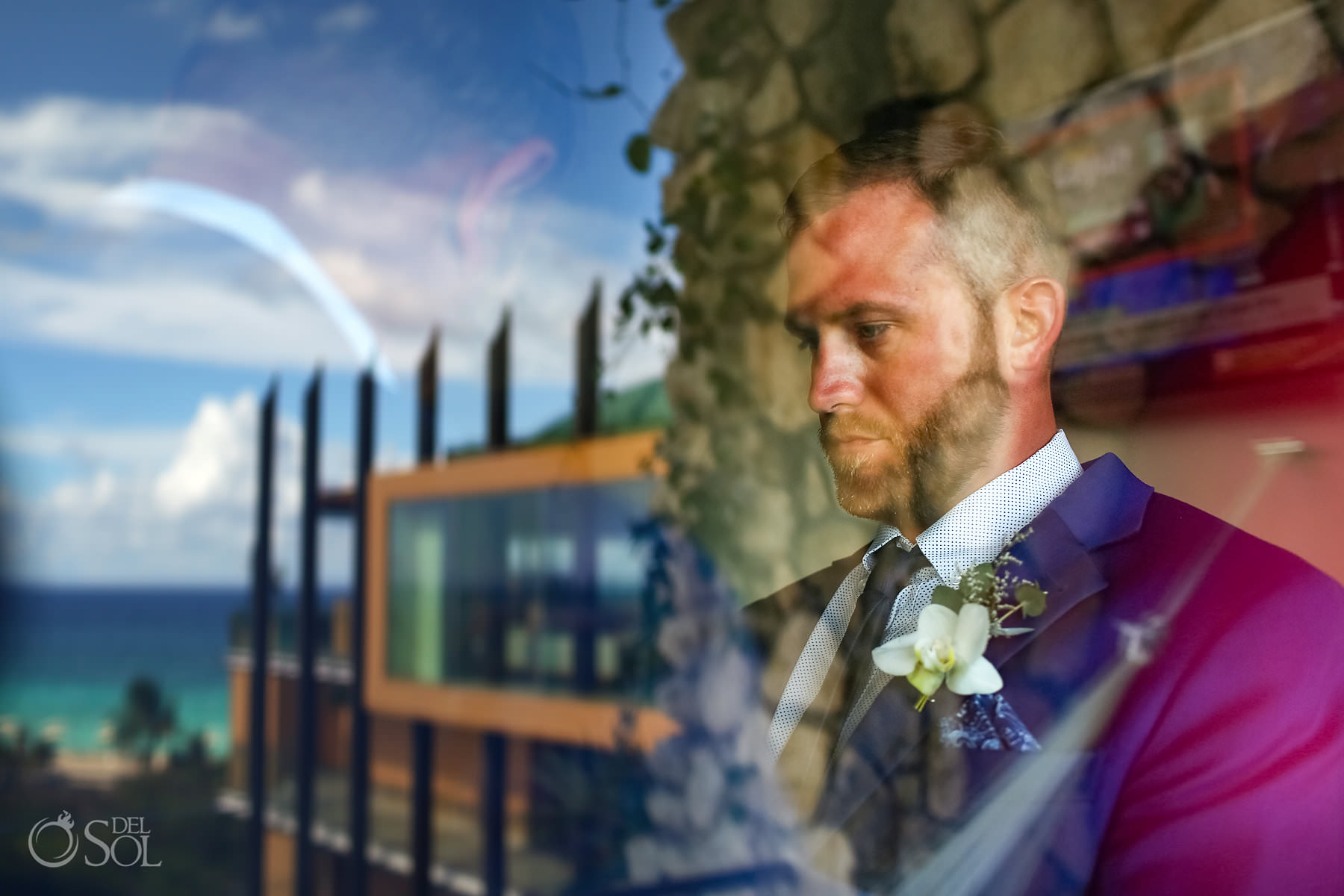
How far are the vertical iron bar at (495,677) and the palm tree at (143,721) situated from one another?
0.45 meters

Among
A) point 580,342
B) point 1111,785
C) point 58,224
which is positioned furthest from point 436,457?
point 1111,785

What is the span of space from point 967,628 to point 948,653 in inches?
1.1

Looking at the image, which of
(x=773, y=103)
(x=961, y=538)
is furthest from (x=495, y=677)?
(x=773, y=103)

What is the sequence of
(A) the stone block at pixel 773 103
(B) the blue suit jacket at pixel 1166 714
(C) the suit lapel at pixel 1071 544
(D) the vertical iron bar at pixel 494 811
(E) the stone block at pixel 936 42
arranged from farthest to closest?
(D) the vertical iron bar at pixel 494 811
(A) the stone block at pixel 773 103
(E) the stone block at pixel 936 42
(C) the suit lapel at pixel 1071 544
(B) the blue suit jacket at pixel 1166 714

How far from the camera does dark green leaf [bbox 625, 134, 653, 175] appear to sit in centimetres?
148

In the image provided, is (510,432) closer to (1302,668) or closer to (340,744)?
(340,744)

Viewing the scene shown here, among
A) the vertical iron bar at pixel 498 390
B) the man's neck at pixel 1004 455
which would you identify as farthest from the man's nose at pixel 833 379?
the vertical iron bar at pixel 498 390

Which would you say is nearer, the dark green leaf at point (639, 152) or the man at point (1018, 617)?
the man at point (1018, 617)

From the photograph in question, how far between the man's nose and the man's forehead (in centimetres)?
6

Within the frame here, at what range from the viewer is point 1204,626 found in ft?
2.34

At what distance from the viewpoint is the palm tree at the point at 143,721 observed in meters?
→ 1.21

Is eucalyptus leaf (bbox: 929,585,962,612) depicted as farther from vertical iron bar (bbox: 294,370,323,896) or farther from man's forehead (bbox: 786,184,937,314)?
vertical iron bar (bbox: 294,370,323,896)

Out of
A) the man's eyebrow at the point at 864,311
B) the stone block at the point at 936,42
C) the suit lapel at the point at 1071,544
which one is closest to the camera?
the suit lapel at the point at 1071,544

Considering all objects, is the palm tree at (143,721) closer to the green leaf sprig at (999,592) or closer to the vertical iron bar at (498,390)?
the vertical iron bar at (498,390)
